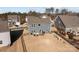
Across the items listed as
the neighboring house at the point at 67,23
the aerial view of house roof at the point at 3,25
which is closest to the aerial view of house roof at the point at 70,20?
the neighboring house at the point at 67,23

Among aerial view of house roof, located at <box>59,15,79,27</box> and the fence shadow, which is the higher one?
aerial view of house roof, located at <box>59,15,79,27</box>


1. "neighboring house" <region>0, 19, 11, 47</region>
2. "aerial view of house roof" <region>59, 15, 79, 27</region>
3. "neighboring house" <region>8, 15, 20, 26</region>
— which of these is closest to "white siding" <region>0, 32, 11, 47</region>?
"neighboring house" <region>0, 19, 11, 47</region>

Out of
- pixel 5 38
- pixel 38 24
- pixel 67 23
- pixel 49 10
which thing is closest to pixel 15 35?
pixel 5 38

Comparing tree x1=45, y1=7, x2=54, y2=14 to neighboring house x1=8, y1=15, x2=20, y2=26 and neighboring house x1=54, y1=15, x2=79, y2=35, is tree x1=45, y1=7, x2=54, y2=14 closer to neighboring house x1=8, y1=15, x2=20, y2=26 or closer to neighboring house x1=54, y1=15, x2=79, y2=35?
neighboring house x1=54, y1=15, x2=79, y2=35

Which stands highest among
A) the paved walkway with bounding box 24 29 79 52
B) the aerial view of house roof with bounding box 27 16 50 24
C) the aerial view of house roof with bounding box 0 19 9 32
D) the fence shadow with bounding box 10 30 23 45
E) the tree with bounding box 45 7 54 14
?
the tree with bounding box 45 7 54 14

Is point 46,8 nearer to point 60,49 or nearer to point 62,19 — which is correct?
point 62,19
